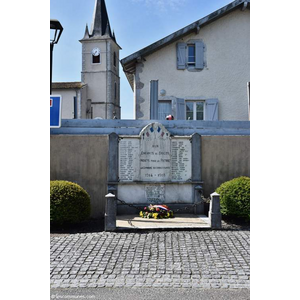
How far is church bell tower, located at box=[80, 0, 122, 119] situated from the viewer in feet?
129

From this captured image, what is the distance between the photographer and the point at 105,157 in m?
9.49

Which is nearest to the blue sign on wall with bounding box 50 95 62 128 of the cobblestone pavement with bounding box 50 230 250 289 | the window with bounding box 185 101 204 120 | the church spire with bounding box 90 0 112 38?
the cobblestone pavement with bounding box 50 230 250 289

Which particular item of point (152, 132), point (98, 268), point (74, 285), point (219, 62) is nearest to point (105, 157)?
point (152, 132)

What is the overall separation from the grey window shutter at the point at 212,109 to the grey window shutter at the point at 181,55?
72.2 inches

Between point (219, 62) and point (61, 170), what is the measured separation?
855 centimetres

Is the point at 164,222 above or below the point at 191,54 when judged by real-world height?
below

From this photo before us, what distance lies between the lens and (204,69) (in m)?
14.4

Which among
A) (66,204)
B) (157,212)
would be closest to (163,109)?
→ (157,212)

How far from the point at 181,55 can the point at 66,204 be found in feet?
29.5

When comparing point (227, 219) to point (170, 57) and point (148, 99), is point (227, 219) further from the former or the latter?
point (170, 57)

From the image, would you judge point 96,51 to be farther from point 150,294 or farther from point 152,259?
point 150,294

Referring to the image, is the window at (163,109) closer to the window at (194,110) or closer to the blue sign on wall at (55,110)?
the window at (194,110)

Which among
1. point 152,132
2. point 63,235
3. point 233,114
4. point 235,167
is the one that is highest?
point 233,114

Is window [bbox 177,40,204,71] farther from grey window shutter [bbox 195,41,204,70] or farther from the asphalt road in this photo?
the asphalt road
